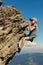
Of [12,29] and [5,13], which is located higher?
[5,13]

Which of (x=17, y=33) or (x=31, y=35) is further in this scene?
(x=17, y=33)

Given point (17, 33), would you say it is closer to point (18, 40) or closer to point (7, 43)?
point (18, 40)

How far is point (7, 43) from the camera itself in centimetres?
3066

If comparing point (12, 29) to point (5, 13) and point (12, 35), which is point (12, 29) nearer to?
point (12, 35)

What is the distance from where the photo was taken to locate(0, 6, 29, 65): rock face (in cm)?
2974

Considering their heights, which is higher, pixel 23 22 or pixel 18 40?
pixel 23 22

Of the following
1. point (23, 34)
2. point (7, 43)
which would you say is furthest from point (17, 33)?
point (7, 43)

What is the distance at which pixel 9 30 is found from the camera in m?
30.6

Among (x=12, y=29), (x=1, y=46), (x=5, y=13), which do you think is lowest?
(x=1, y=46)

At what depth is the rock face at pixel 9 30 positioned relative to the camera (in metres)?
29.7

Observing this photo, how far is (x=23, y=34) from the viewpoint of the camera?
108 feet

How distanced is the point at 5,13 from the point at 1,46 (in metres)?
5.22

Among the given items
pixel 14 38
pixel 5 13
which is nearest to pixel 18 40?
pixel 14 38

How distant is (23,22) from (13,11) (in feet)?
8.96
